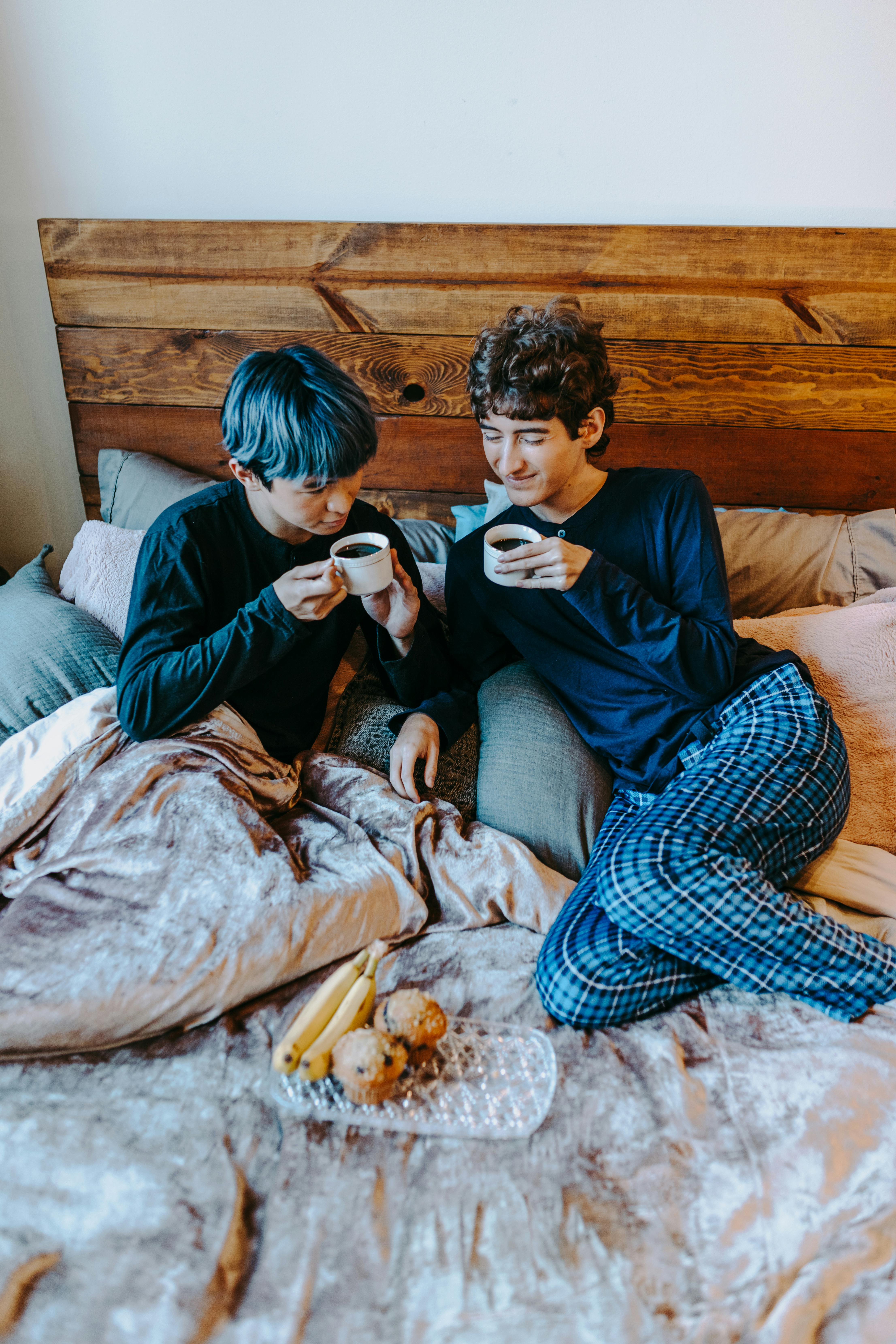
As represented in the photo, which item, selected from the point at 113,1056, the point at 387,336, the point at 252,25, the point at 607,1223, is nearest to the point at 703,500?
the point at 387,336

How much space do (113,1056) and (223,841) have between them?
29cm

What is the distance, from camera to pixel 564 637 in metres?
1.42

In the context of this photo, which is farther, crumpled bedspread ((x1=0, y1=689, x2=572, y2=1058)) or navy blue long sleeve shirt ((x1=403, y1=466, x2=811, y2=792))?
navy blue long sleeve shirt ((x1=403, y1=466, x2=811, y2=792))

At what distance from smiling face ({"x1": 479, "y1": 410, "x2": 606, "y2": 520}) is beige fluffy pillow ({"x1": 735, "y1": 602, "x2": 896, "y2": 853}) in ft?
1.50

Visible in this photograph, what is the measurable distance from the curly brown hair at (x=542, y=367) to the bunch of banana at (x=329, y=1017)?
0.87m

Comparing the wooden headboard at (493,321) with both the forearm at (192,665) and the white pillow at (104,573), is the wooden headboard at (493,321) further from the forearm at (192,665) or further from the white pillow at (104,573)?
the forearm at (192,665)

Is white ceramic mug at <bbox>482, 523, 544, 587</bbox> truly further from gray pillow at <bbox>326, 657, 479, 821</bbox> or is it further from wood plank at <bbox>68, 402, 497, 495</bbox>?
wood plank at <bbox>68, 402, 497, 495</bbox>

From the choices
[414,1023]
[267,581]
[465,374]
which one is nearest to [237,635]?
[267,581]

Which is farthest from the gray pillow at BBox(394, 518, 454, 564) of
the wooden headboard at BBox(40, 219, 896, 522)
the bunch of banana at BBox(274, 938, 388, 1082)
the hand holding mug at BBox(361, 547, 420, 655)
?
the bunch of banana at BBox(274, 938, 388, 1082)

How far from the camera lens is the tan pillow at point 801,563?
1.58 metres

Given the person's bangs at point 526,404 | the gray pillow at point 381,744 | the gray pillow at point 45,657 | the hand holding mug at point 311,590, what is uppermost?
the person's bangs at point 526,404

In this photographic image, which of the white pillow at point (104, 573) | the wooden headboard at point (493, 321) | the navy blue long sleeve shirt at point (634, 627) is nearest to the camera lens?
the navy blue long sleeve shirt at point (634, 627)

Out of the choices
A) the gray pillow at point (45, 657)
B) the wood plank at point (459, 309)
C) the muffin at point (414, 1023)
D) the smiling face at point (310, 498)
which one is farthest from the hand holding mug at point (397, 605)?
the wood plank at point (459, 309)

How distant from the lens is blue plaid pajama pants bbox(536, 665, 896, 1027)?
40.5 inches
